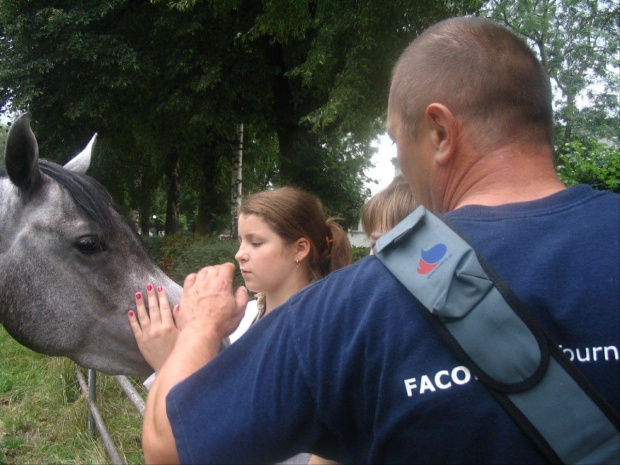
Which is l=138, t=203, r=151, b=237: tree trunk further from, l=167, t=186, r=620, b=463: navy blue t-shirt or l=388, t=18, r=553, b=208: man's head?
l=167, t=186, r=620, b=463: navy blue t-shirt

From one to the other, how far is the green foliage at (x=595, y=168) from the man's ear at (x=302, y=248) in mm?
4058

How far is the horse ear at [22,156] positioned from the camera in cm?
234

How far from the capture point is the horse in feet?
8.35

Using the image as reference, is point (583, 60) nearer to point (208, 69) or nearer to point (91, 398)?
point (208, 69)

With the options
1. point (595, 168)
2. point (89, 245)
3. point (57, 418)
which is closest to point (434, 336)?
point (89, 245)

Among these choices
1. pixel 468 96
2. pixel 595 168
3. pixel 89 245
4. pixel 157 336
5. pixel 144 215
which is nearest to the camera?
pixel 468 96

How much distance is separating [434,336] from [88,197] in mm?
2154

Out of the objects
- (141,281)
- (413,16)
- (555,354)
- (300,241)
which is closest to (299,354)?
(555,354)

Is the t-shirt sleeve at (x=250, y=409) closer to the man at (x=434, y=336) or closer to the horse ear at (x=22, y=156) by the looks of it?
the man at (x=434, y=336)

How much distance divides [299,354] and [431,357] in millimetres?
249

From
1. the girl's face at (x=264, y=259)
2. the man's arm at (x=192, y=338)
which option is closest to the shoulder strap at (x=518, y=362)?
the man's arm at (x=192, y=338)

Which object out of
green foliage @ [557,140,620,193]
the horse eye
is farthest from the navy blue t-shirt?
green foliage @ [557,140,620,193]

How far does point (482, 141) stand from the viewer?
121cm

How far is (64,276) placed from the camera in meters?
2.57
